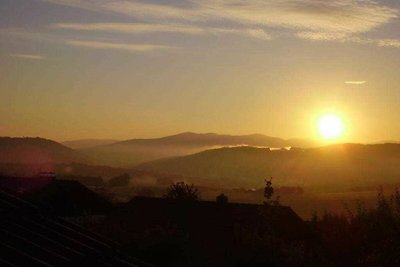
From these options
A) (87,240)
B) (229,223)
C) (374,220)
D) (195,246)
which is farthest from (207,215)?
(87,240)

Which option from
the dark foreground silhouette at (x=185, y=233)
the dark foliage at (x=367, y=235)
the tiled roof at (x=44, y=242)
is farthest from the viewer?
the dark foliage at (x=367, y=235)

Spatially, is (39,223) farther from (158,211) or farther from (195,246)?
(158,211)

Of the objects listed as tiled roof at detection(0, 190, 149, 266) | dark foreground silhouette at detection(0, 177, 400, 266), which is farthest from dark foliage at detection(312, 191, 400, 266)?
tiled roof at detection(0, 190, 149, 266)

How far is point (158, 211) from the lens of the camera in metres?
41.8

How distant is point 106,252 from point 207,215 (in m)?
35.1

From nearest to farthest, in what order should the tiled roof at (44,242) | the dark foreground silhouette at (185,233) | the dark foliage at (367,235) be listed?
the tiled roof at (44,242)
the dark foreground silhouette at (185,233)
the dark foliage at (367,235)

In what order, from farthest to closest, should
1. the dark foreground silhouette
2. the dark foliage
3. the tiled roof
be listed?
the dark foliage
the dark foreground silhouette
the tiled roof

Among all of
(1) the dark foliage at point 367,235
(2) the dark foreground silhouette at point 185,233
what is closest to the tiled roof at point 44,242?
(2) the dark foreground silhouette at point 185,233

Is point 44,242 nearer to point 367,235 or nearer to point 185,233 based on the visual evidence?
point 367,235

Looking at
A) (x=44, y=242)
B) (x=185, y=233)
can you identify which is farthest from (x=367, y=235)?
(x=185, y=233)

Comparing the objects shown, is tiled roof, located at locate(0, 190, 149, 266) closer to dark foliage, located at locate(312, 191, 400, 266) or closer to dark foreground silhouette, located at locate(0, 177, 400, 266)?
dark foreground silhouette, located at locate(0, 177, 400, 266)

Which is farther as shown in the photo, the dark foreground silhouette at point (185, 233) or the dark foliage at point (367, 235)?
the dark foliage at point (367, 235)

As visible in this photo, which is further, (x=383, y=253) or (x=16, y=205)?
(x=383, y=253)

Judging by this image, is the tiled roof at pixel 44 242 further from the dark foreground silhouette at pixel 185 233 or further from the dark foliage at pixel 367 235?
the dark foliage at pixel 367 235
